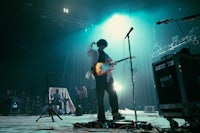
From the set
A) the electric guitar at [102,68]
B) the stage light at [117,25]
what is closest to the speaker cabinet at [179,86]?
the electric guitar at [102,68]

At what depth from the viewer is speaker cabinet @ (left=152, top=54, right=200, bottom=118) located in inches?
82.3

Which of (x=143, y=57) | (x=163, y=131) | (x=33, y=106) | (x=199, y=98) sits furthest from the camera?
(x=143, y=57)

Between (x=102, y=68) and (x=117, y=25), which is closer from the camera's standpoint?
(x=102, y=68)

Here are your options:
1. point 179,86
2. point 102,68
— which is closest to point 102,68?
point 102,68

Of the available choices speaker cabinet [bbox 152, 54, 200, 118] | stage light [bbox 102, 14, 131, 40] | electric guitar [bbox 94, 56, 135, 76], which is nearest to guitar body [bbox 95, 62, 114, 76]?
electric guitar [bbox 94, 56, 135, 76]

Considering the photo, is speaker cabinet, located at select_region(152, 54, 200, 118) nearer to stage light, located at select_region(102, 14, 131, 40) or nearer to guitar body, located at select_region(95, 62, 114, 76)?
guitar body, located at select_region(95, 62, 114, 76)

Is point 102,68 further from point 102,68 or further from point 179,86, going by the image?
point 179,86

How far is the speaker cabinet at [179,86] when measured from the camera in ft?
6.86

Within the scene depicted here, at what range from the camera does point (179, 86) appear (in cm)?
219

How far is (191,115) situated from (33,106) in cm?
947

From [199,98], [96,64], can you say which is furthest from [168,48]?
[199,98]

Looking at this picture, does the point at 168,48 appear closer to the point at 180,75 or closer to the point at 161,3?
the point at 161,3

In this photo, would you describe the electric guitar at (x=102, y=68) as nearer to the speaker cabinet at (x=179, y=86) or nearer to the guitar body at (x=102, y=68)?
the guitar body at (x=102, y=68)

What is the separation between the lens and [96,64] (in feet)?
12.0
